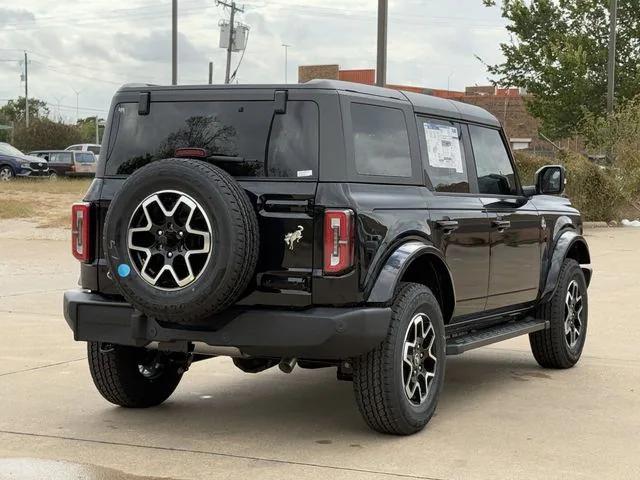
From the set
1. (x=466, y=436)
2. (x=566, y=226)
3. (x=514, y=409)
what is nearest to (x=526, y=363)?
(x=566, y=226)

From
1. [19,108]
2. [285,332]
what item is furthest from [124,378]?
[19,108]

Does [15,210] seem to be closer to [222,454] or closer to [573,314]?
[573,314]

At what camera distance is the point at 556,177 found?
803 cm

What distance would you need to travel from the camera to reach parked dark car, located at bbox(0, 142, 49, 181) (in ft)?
134

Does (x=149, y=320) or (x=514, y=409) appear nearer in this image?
(x=149, y=320)

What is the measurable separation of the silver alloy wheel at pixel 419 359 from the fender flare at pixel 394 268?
30 cm

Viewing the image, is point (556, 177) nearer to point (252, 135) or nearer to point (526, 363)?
point (526, 363)

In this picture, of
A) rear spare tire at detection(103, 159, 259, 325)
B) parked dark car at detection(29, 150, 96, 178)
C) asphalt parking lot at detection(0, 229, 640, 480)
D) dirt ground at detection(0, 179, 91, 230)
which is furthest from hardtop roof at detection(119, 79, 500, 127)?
parked dark car at detection(29, 150, 96, 178)

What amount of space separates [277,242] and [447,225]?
1.31 meters

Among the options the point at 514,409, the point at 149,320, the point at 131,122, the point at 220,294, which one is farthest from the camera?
the point at 514,409

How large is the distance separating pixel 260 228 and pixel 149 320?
30.4 inches

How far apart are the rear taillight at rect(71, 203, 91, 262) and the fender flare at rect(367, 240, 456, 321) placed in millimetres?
1668

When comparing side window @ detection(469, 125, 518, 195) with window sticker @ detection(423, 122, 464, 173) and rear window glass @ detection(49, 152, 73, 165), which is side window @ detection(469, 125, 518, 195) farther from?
rear window glass @ detection(49, 152, 73, 165)

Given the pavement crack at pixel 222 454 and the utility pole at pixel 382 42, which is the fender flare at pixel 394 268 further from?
the utility pole at pixel 382 42
